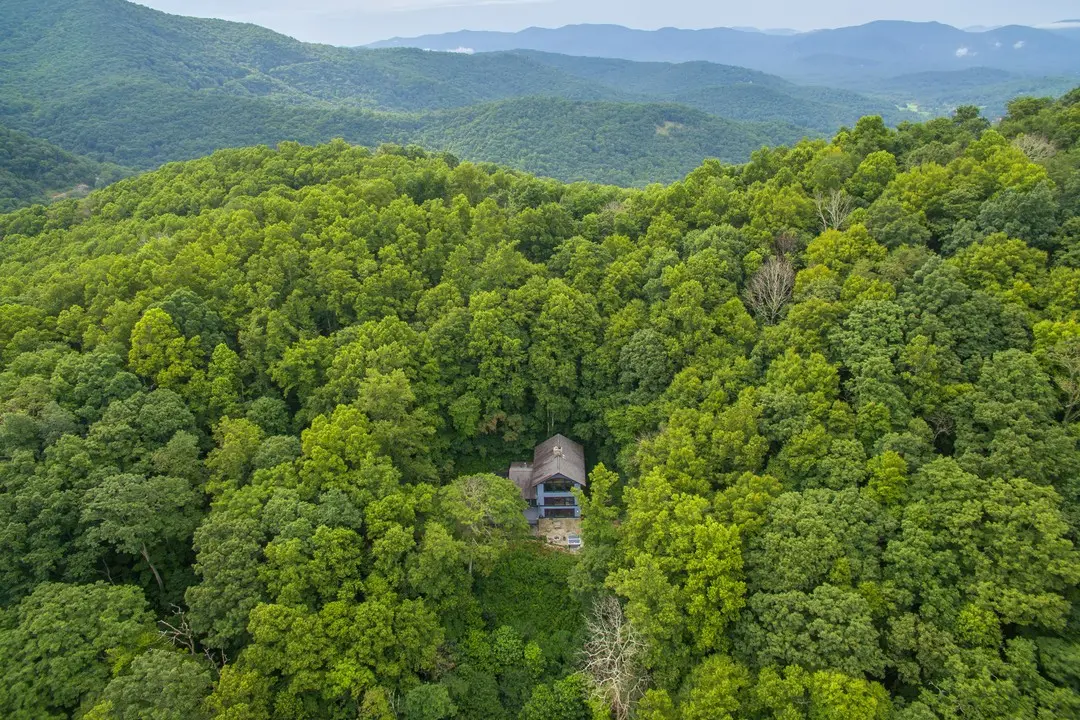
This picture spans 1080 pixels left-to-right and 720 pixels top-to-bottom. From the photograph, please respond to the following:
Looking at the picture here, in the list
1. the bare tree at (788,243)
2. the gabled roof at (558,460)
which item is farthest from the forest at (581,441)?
the gabled roof at (558,460)

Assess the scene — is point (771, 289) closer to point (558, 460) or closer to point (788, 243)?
point (788, 243)

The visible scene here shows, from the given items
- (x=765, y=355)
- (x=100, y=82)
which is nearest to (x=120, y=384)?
(x=765, y=355)

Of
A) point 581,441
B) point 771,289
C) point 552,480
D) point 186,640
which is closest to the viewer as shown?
point 186,640

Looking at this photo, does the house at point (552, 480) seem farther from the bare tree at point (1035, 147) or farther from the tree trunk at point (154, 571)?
the bare tree at point (1035, 147)

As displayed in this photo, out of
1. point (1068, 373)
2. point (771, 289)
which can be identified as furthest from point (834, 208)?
point (1068, 373)

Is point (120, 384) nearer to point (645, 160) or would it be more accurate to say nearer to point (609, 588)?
point (609, 588)
